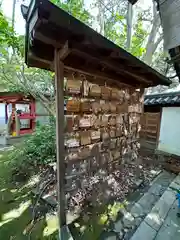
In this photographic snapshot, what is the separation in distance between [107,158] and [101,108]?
940 millimetres

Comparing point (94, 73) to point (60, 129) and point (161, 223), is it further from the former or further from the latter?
point (161, 223)

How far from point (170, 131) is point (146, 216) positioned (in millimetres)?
3970

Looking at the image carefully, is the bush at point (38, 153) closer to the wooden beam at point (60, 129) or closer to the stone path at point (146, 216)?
the wooden beam at point (60, 129)

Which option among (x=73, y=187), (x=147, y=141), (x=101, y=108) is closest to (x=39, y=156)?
(x=73, y=187)

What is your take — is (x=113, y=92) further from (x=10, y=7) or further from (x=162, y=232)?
(x=10, y=7)

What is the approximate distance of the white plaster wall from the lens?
495 centimetres

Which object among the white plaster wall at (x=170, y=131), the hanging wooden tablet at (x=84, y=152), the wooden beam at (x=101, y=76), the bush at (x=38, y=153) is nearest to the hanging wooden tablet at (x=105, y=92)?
the wooden beam at (x=101, y=76)

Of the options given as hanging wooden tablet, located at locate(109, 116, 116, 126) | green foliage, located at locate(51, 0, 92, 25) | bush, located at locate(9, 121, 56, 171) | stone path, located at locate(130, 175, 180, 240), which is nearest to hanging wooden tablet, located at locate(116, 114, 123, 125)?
hanging wooden tablet, located at locate(109, 116, 116, 126)

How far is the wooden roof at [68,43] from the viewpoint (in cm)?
104

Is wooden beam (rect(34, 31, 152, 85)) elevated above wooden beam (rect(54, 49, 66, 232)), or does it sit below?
above

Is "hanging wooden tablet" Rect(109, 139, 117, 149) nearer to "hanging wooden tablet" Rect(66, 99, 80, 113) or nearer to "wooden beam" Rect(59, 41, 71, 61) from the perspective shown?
"hanging wooden tablet" Rect(66, 99, 80, 113)

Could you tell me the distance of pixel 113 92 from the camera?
8.15 feet

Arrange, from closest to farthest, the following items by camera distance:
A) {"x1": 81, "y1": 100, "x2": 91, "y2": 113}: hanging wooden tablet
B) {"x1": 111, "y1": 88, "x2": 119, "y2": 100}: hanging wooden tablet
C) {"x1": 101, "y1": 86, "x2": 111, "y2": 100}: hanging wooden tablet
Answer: {"x1": 81, "y1": 100, "x2": 91, "y2": 113}: hanging wooden tablet < {"x1": 101, "y1": 86, "x2": 111, "y2": 100}: hanging wooden tablet < {"x1": 111, "y1": 88, "x2": 119, "y2": 100}: hanging wooden tablet

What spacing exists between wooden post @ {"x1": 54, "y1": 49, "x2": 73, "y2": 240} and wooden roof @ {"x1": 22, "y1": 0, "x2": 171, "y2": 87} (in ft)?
0.50
